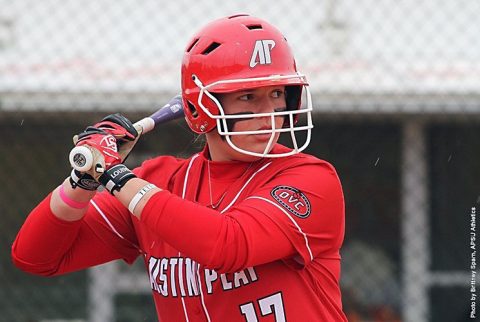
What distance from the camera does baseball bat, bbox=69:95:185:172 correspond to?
222 centimetres

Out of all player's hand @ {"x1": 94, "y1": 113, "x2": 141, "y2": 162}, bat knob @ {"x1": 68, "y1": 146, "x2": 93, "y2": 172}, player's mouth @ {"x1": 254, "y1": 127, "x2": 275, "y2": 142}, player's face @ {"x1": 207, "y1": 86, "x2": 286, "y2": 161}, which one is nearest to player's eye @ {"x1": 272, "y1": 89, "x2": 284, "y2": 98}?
player's face @ {"x1": 207, "y1": 86, "x2": 286, "y2": 161}

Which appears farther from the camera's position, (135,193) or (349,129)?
(349,129)

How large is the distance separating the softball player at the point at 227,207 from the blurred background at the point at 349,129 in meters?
3.00

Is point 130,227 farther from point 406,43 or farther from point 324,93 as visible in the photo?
point 406,43

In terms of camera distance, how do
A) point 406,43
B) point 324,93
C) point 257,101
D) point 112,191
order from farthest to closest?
point 406,43, point 324,93, point 257,101, point 112,191

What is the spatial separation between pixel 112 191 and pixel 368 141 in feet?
13.3

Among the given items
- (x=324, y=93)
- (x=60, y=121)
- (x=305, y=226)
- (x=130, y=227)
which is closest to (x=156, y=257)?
(x=130, y=227)

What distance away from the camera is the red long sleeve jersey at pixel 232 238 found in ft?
7.06

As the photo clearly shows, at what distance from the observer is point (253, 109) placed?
93.6 inches

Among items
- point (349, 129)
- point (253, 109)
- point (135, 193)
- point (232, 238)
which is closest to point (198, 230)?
point (232, 238)

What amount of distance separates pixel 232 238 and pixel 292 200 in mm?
205

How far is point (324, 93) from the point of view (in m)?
5.36

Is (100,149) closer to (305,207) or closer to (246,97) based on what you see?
(246,97)

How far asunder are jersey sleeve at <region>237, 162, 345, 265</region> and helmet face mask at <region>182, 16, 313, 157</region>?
8 centimetres
